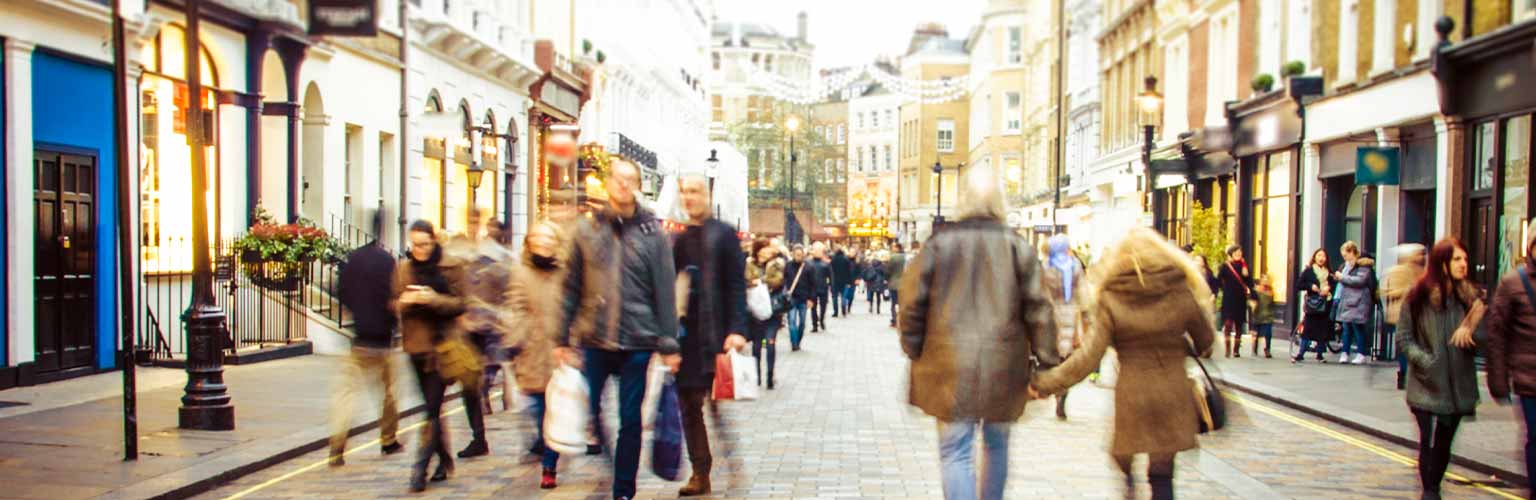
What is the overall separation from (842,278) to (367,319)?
2865 cm

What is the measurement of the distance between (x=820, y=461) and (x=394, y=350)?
298 cm

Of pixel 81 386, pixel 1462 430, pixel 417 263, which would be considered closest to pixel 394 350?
pixel 417 263

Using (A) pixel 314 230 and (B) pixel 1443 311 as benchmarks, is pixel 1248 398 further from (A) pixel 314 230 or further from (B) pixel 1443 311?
(A) pixel 314 230

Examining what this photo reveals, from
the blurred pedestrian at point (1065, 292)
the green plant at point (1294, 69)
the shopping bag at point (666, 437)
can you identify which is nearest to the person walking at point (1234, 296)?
the green plant at point (1294, 69)

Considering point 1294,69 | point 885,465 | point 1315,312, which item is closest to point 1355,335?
point 1315,312

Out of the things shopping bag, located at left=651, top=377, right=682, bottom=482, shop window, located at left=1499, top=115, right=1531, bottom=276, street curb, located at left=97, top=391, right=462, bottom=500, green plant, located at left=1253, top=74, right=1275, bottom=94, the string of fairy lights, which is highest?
the string of fairy lights

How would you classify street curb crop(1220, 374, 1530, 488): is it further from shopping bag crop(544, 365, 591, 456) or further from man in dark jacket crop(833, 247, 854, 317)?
man in dark jacket crop(833, 247, 854, 317)

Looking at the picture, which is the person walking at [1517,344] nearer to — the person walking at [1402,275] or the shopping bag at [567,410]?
the person walking at [1402,275]

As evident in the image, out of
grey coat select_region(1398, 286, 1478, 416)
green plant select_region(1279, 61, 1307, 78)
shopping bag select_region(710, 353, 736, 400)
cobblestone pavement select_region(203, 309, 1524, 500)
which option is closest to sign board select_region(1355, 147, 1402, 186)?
green plant select_region(1279, 61, 1307, 78)

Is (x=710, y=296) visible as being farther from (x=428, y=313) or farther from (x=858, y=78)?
(x=858, y=78)

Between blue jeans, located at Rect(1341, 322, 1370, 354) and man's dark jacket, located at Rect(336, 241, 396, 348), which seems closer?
man's dark jacket, located at Rect(336, 241, 396, 348)

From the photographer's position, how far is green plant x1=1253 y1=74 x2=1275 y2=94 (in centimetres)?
2783

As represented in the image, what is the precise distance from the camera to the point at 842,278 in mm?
38094

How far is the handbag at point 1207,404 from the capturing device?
23.0 feet
